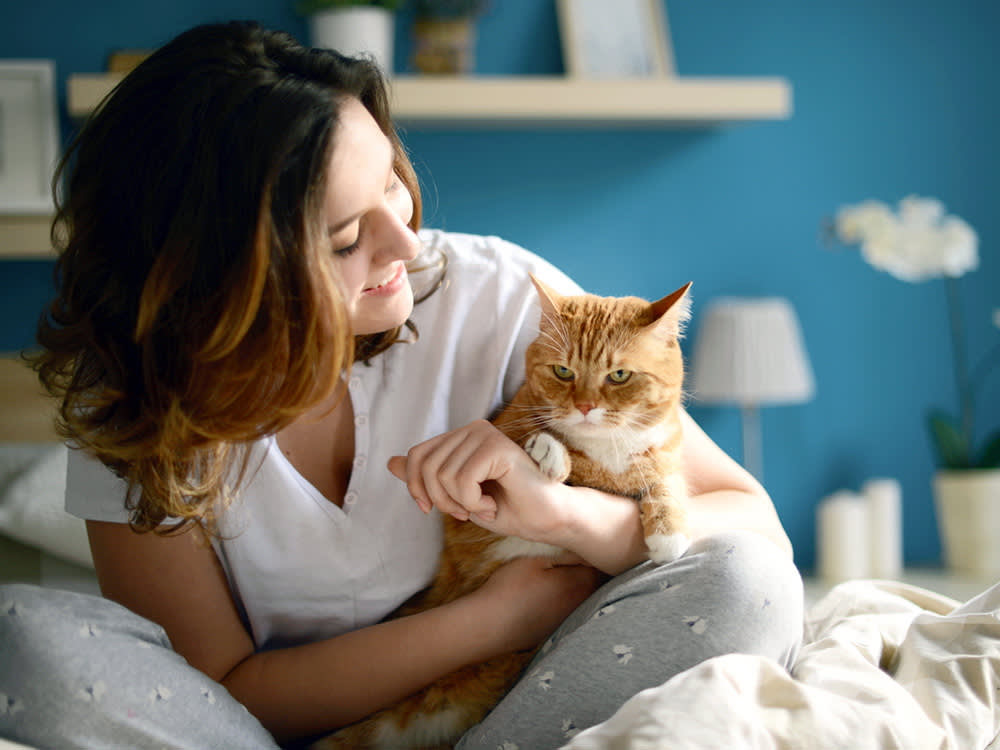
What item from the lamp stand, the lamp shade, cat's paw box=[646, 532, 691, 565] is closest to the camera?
cat's paw box=[646, 532, 691, 565]

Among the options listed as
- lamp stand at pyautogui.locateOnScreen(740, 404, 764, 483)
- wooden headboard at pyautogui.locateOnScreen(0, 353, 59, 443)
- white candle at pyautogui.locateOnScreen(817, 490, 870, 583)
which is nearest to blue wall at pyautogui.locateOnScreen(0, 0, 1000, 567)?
lamp stand at pyautogui.locateOnScreen(740, 404, 764, 483)

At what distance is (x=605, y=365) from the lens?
3.61 ft

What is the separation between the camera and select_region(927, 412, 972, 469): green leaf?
8.48 ft

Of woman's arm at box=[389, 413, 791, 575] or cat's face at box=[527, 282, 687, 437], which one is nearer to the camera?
woman's arm at box=[389, 413, 791, 575]

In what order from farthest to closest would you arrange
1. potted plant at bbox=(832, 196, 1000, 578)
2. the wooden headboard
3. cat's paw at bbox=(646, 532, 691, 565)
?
potted plant at bbox=(832, 196, 1000, 578), the wooden headboard, cat's paw at bbox=(646, 532, 691, 565)

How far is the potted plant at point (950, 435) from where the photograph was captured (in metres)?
2.47

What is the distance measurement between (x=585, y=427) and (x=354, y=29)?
172 centimetres

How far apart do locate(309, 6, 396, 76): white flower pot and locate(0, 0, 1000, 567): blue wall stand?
10.1 inches

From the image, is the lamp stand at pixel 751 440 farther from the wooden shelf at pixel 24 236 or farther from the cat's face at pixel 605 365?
the wooden shelf at pixel 24 236

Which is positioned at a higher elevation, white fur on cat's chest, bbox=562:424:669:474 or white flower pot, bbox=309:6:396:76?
white flower pot, bbox=309:6:396:76

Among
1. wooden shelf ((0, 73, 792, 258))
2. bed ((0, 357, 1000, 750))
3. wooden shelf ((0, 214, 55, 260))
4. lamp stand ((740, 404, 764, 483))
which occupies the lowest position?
lamp stand ((740, 404, 764, 483))

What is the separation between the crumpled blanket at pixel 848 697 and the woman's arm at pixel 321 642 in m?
0.32

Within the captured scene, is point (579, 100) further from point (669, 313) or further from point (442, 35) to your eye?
point (669, 313)

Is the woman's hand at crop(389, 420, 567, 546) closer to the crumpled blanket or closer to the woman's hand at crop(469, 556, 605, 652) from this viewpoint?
the woman's hand at crop(469, 556, 605, 652)
